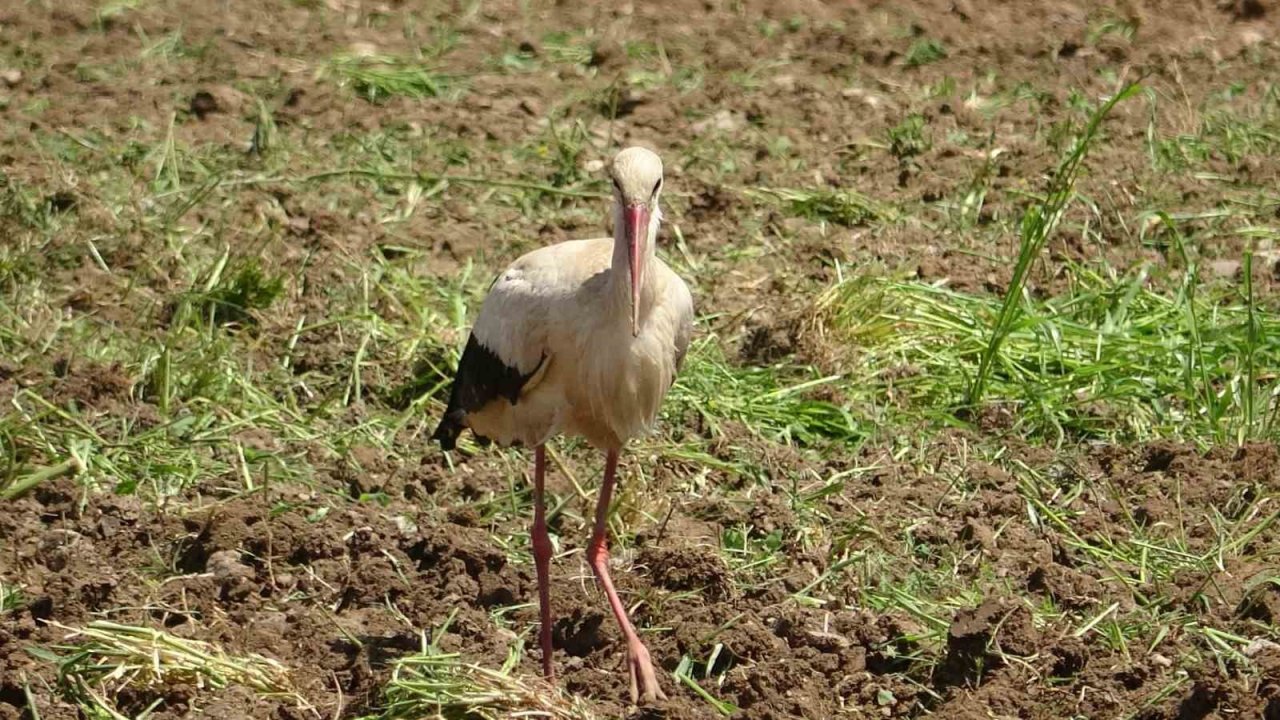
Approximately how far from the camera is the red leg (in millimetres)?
5625

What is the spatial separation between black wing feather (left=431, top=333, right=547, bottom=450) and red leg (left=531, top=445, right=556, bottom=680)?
0.27m

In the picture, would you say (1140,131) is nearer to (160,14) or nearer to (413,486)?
(413,486)

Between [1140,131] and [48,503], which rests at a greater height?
[1140,131]

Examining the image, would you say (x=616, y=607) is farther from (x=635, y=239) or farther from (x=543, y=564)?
(x=635, y=239)

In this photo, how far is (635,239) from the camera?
5.18 metres

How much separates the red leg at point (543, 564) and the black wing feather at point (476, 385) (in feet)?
0.87

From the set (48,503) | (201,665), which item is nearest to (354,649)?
(201,665)

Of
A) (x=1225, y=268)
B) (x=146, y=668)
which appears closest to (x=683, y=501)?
(x=146, y=668)

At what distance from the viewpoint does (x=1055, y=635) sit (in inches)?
220

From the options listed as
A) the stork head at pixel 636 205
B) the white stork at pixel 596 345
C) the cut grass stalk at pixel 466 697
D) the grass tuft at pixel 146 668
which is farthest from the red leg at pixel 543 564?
the stork head at pixel 636 205

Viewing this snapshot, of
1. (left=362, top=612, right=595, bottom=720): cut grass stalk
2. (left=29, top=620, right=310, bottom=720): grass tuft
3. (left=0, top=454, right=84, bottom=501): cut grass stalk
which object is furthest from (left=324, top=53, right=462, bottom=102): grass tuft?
(left=362, top=612, right=595, bottom=720): cut grass stalk

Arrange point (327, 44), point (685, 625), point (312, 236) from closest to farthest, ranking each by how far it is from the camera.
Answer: point (685, 625), point (312, 236), point (327, 44)

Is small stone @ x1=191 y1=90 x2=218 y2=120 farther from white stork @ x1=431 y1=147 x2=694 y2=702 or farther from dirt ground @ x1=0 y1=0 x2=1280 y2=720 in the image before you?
white stork @ x1=431 y1=147 x2=694 y2=702

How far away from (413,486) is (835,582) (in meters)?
1.65
